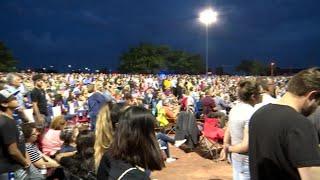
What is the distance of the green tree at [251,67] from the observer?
118 metres

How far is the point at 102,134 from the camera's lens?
3736mm

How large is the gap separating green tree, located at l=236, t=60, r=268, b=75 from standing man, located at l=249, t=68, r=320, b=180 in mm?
113317

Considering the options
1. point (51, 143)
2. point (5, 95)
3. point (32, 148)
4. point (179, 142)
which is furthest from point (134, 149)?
point (179, 142)

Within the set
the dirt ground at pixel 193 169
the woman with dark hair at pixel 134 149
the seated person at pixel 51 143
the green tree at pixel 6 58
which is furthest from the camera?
the green tree at pixel 6 58

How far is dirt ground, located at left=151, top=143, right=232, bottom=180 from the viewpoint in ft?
30.7

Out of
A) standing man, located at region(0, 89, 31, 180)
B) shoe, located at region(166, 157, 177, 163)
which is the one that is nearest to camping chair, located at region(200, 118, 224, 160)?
shoe, located at region(166, 157, 177, 163)

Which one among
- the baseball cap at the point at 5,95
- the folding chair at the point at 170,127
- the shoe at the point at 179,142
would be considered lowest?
the shoe at the point at 179,142

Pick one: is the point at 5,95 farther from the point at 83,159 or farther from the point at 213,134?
the point at 213,134

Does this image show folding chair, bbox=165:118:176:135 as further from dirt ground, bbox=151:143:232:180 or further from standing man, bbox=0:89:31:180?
standing man, bbox=0:89:31:180

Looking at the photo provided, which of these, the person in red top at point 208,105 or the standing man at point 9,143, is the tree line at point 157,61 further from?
the standing man at point 9,143

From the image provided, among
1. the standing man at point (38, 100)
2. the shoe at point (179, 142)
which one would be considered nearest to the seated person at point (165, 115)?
the shoe at point (179, 142)

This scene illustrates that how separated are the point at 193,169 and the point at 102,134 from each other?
6668mm

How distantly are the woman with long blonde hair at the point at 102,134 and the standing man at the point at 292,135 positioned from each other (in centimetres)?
120

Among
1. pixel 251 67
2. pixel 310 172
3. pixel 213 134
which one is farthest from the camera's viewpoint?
pixel 251 67
